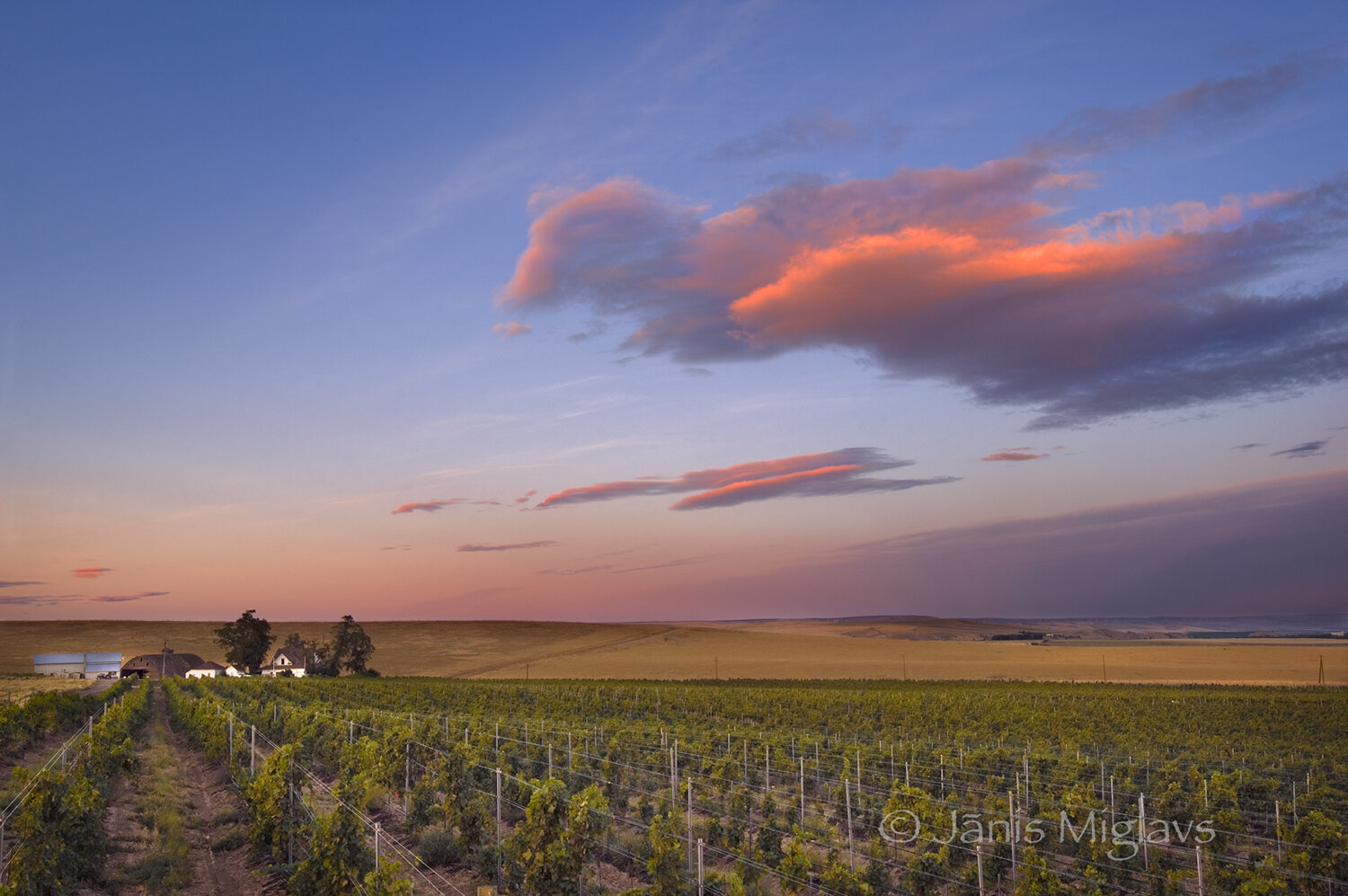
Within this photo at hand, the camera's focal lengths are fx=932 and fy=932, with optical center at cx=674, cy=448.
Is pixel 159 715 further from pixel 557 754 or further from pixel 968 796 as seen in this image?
pixel 968 796

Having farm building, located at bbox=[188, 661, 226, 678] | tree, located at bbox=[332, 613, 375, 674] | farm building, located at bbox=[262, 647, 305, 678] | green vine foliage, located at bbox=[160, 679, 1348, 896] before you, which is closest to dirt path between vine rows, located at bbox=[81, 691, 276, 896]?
green vine foliage, located at bbox=[160, 679, 1348, 896]

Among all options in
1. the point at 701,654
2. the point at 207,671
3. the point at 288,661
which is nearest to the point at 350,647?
the point at 288,661

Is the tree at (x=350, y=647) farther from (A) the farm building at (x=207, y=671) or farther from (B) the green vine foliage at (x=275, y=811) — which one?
(B) the green vine foliage at (x=275, y=811)

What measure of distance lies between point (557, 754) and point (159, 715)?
35372mm

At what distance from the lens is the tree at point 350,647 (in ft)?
339

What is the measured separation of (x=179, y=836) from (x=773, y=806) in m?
12.3

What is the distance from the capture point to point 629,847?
18984 millimetres

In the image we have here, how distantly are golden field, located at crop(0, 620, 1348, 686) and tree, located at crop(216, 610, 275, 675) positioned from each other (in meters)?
18.1

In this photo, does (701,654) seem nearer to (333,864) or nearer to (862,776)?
(862,776)

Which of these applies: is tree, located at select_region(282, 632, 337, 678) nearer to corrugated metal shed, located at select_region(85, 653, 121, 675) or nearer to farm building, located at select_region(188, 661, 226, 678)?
farm building, located at select_region(188, 661, 226, 678)

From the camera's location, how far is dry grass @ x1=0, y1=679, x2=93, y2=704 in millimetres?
67200

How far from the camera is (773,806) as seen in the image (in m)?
20.7

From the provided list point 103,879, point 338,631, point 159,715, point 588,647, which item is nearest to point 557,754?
point 103,879

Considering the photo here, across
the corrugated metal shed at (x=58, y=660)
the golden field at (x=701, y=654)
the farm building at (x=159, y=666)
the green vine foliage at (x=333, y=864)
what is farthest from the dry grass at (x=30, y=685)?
the green vine foliage at (x=333, y=864)
